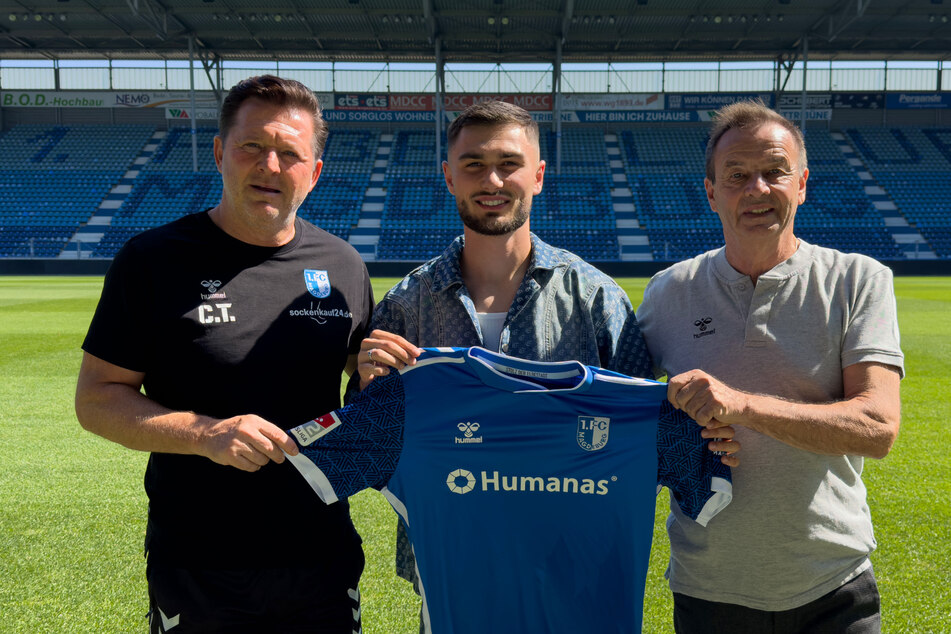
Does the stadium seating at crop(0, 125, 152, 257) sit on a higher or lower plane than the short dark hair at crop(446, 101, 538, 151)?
higher

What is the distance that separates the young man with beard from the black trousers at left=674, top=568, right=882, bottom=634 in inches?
28.4

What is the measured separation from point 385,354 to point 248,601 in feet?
2.85

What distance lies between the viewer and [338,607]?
2109mm

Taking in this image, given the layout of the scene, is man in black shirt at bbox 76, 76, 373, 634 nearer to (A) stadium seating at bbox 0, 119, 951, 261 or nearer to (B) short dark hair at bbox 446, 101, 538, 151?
(B) short dark hair at bbox 446, 101, 538, 151

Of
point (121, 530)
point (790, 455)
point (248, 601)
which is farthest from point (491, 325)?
point (121, 530)

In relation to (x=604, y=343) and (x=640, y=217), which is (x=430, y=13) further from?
(x=604, y=343)

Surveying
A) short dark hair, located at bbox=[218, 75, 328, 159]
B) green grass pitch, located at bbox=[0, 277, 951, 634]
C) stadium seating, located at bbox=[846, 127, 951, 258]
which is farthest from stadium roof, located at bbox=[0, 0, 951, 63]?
short dark hair, located at bbox=[218, 75, 328, 159]

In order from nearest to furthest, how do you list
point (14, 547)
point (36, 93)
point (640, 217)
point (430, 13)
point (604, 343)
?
point (604, 343) < point (14, 547) < point (430, 13) < point (640, 217) < point (36, 93)

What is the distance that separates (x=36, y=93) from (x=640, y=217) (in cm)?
3073

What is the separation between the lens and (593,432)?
1902 mm

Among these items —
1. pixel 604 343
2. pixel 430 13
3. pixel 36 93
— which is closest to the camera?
pixel 604 343

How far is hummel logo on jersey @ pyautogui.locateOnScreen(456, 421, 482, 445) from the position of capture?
193cm

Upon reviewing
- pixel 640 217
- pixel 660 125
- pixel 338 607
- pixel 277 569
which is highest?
pixel 660 125

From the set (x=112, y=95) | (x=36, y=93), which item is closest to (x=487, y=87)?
(x=112, y=95)
